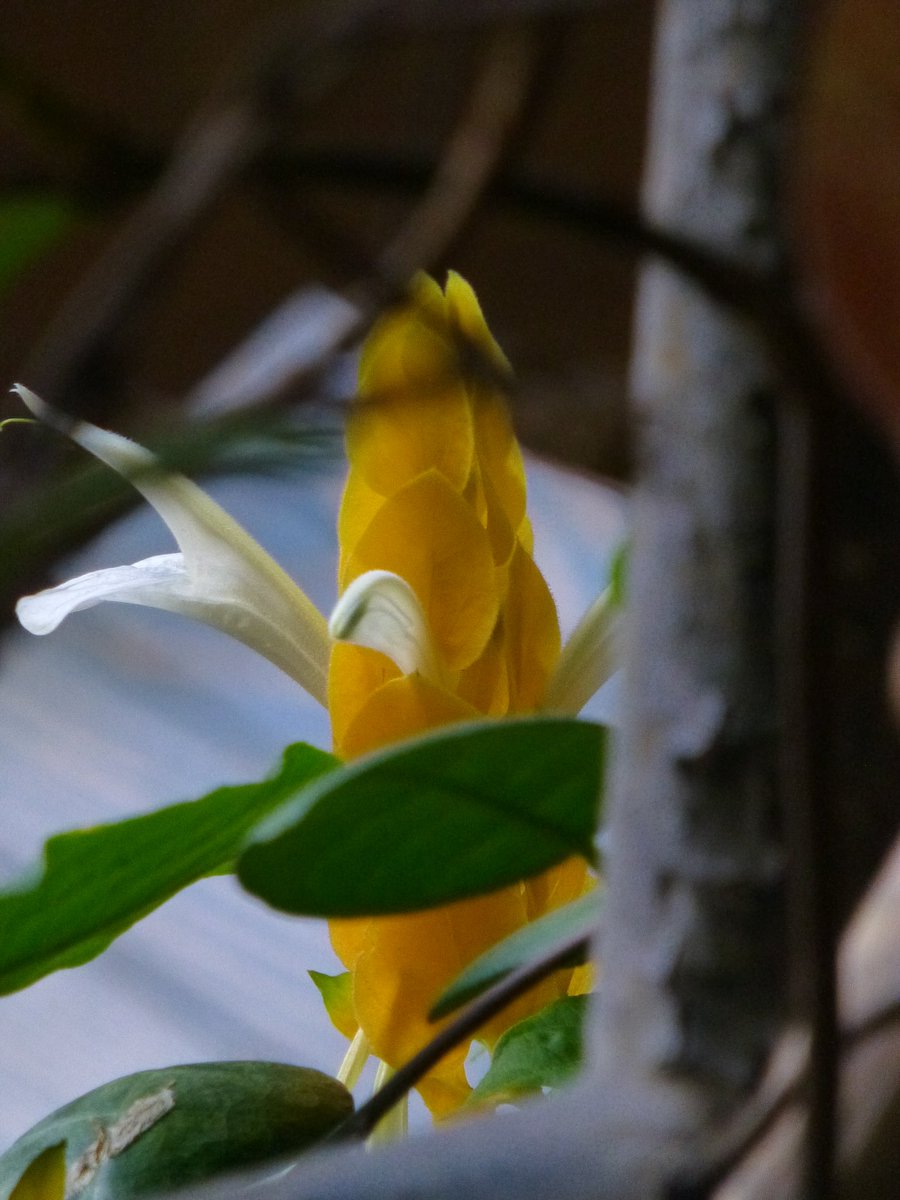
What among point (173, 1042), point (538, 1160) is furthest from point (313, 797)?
point (173, 1042)

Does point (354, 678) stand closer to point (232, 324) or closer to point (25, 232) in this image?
point (25, 232)

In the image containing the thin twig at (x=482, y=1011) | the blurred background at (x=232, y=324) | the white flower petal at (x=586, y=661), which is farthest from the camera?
the white flower petal at (x=586, y=661)

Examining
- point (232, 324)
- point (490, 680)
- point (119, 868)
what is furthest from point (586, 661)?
point (232, 324)

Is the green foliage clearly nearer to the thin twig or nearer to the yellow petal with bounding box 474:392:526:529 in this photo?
the thin twig

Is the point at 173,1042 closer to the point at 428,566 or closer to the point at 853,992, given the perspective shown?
the point at 428,566

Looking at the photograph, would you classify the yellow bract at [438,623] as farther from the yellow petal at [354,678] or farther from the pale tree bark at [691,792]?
the pale tree bark at [691,792]

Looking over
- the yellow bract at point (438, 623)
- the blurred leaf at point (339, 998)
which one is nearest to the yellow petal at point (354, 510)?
the yellow bract at point (438, 623)

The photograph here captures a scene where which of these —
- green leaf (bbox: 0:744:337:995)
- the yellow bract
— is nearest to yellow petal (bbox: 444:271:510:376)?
the yellow bract
